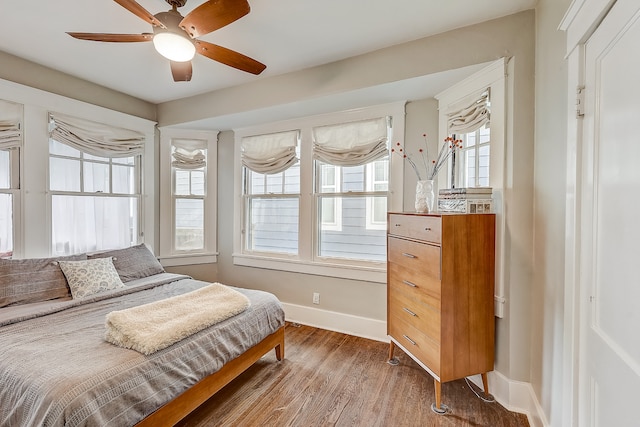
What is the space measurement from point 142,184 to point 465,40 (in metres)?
3.57

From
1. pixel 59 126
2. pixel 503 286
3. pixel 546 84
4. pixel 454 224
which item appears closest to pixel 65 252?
pixel 59 126

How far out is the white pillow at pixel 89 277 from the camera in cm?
223

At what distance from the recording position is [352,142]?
112 inches

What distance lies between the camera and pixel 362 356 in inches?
96.2

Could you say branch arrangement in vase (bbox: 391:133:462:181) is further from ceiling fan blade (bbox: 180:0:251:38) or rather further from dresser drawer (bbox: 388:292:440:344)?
ceiling fan blade (bbox: 180:0:251:38)

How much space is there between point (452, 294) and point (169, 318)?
176cm

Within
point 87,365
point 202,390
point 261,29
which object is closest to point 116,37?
point 261,29

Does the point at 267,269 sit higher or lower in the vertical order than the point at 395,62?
lower

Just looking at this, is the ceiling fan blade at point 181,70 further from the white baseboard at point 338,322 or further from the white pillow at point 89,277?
the white baseboard at point 338,322

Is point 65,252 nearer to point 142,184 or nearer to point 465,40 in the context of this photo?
point 142,184

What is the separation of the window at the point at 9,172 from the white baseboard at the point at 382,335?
2601 mm

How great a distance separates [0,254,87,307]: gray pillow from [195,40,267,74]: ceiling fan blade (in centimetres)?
210

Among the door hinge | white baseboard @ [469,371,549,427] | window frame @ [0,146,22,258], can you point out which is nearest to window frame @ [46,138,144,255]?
window frame @ [0,146,22,258]

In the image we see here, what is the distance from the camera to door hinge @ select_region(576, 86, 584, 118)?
3.84 feet
